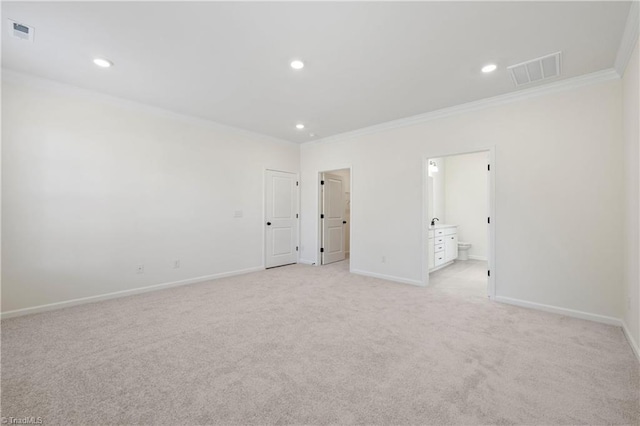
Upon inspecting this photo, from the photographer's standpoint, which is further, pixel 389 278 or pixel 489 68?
pixel 389 278

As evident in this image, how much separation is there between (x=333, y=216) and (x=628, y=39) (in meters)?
5.07

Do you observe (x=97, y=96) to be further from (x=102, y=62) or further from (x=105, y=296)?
(x=105, y=296)

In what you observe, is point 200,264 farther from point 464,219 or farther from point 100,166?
point 464,219

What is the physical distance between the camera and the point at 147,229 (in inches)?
158

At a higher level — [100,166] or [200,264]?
[100,166]

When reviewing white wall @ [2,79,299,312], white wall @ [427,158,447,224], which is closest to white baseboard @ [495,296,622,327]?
white wall @ [427,158,447,224]


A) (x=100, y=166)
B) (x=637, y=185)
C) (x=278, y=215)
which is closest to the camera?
(x=637, y=185)

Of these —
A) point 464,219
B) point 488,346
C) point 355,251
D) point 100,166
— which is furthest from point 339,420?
point 464,219

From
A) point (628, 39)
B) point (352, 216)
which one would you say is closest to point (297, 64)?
point (628, 39)

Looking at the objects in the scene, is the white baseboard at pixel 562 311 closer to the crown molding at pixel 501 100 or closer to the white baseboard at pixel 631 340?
the white baseboard at pixel 631 340

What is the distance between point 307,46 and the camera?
2.53 m

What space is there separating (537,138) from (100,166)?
223 inches

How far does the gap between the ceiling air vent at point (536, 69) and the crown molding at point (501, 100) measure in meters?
0.27

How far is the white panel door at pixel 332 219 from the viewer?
6191 millimetres
